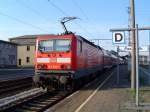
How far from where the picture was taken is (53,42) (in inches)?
766

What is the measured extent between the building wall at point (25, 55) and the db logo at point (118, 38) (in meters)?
80.3

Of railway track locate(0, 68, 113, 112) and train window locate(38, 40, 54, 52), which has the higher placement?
train window locate(38, 40, 54, 52)

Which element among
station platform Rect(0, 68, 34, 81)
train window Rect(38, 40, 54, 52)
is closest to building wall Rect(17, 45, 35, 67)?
station platform Rect(0, 68, 34, 81)

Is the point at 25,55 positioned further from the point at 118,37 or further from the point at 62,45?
the point at 118,37

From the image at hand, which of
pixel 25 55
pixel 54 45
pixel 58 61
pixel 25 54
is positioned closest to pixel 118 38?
pixel 58 61

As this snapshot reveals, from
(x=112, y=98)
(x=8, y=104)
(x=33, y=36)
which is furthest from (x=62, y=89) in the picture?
(x=33, y=36)

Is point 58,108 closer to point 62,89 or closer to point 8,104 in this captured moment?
point 8,104

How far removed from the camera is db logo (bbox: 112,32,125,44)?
43.7ft

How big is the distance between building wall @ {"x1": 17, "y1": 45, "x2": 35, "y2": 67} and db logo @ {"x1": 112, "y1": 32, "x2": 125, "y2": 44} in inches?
3161

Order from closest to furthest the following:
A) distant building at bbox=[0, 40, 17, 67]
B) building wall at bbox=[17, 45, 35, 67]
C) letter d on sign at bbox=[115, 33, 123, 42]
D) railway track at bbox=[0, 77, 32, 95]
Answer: letter d on sign at bbox=[115, 33, 123, 42] < railway track at bbox=[0, 77, 32, 95] < distant building at bbox=[0, 40, 17, 67] < building wall at bbox=[17, 45, 35, 67]

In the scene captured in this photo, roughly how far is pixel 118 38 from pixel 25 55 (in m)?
81.4

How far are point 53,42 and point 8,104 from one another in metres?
6.56

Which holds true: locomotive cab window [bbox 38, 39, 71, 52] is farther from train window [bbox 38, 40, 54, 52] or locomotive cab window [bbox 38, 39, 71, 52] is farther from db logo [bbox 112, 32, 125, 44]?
db logo [bbox 112, 32, 125, 44]

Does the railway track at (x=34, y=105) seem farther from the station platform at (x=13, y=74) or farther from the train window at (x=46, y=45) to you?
the station platform at (x=13, y=74)
